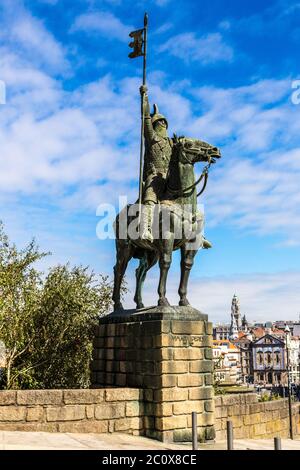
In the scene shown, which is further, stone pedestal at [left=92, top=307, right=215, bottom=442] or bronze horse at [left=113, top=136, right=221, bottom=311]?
bronze horse at [left=113, top=136, right=221, bottom=311]

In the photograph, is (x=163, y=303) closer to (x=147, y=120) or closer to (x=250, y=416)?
(x=147, y=120)

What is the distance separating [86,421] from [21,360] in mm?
12240

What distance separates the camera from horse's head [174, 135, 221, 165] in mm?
11094

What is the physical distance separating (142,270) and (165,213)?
1989 mm

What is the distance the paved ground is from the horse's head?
18.3 ft

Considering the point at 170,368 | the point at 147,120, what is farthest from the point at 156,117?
the point at 170,368

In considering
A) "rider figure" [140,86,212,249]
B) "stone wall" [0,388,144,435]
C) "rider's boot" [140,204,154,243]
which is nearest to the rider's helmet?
"rider figure" [140,86,212,249]

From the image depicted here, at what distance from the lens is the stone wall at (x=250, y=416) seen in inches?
482

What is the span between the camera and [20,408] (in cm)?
895

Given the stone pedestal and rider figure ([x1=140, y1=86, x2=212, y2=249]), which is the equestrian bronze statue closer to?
rider figure ([x1=140, y1=86, x2=212, y2=249])

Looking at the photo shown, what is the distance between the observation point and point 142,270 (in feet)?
40.4

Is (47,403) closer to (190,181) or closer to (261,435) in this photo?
(190,181)

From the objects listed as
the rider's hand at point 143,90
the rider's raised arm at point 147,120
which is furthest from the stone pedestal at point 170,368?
the rider's hand at point 143,90

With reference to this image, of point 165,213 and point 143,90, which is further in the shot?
point 143,90
